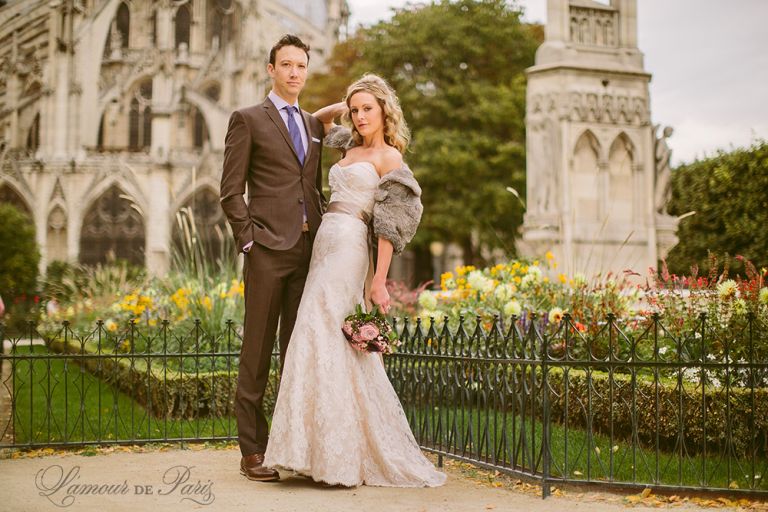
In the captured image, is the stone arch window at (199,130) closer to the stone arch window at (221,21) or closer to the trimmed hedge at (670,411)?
the stone arch window at (221,21)

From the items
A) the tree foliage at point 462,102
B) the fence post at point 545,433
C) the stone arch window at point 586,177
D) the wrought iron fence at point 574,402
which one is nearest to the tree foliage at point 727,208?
the stone arch window at point 586,177

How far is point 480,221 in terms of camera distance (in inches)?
1006

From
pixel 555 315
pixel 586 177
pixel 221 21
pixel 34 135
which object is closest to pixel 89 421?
pixel 555 315

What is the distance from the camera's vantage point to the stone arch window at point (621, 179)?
12102mm

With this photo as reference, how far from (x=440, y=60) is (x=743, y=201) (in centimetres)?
1288

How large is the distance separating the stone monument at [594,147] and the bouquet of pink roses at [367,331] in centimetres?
702

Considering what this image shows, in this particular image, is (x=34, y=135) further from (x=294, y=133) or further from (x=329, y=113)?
(x=294, y=133)

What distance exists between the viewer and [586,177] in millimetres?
12039

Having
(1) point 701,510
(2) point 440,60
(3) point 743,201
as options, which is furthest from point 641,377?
(2) point 440,60

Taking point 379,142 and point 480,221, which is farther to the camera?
point 480,221

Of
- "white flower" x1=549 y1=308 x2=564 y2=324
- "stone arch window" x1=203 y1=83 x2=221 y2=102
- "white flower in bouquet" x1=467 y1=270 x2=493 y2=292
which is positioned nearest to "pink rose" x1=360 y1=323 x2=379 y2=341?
"white flower" x1=549 y1=308 x2=564 y2=324

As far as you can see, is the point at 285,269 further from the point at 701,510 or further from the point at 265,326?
the point at 701,510

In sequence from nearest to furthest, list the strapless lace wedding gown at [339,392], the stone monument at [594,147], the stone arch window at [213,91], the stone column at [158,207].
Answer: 1. the strapless lace wedding gown at [339,392]
2. the stone monument at [594,147]
3. the stone column at [158,207]
4. the stone arch window at [213,91]

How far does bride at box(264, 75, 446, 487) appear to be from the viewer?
4.89 m
